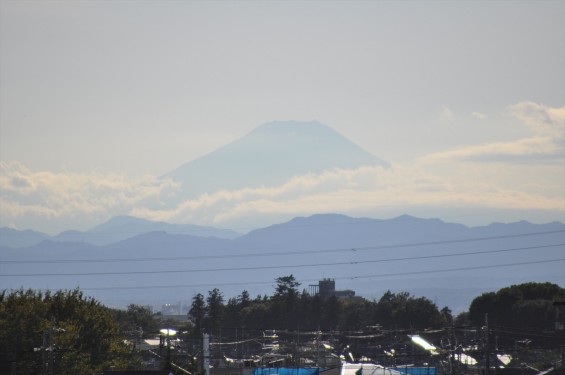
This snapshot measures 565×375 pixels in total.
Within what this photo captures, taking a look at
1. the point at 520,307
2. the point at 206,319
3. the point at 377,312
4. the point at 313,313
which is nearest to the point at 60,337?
the point at 520,307

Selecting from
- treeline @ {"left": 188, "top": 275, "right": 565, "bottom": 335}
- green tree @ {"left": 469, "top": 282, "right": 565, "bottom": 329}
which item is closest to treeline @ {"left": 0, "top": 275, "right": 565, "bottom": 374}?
treeline @ {"left": 188, "top": 275, "right": 565, "bottom": 335}

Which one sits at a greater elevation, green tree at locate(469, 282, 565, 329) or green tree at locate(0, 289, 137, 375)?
green tree at locate(469, 282, 565, 329)

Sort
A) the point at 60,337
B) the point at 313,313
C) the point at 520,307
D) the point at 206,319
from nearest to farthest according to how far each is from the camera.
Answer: the point at 60,337 < the point at 520,307 < the point at 313,313 < the point at 206,319

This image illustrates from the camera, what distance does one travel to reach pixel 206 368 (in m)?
87.4

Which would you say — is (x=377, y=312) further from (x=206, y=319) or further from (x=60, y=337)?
(x=60, y=337)

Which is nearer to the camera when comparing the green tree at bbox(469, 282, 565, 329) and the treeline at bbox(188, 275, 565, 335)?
the green tree at bbox(469, 282, 565, 329)

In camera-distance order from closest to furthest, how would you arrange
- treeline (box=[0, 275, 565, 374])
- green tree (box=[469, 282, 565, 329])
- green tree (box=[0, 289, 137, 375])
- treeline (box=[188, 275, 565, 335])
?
green tree (box=[0, 289, 137, 375]) → treeline (box=[0, 275, 565, 374]) → green tree (box=[469, 282, 565, 329]) → treeline (box=[188, 275, 565, 335])

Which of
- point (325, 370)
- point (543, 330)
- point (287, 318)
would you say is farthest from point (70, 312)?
point (287, 318)

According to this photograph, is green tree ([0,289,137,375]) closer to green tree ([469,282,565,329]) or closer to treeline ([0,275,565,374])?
treeline ([0,275,565,374])

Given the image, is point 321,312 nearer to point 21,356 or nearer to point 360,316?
point 360,316

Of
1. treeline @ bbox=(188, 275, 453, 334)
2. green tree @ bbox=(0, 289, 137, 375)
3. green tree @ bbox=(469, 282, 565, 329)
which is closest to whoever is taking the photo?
green tree @ bbox=(0, 289, 137, 375)

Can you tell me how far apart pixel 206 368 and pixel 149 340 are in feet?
217

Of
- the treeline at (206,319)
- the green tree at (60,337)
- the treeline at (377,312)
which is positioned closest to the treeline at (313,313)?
the treeline at (377,312)

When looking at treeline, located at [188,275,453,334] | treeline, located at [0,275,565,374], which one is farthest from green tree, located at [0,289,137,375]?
treeline, located at [188,275,453,334]
